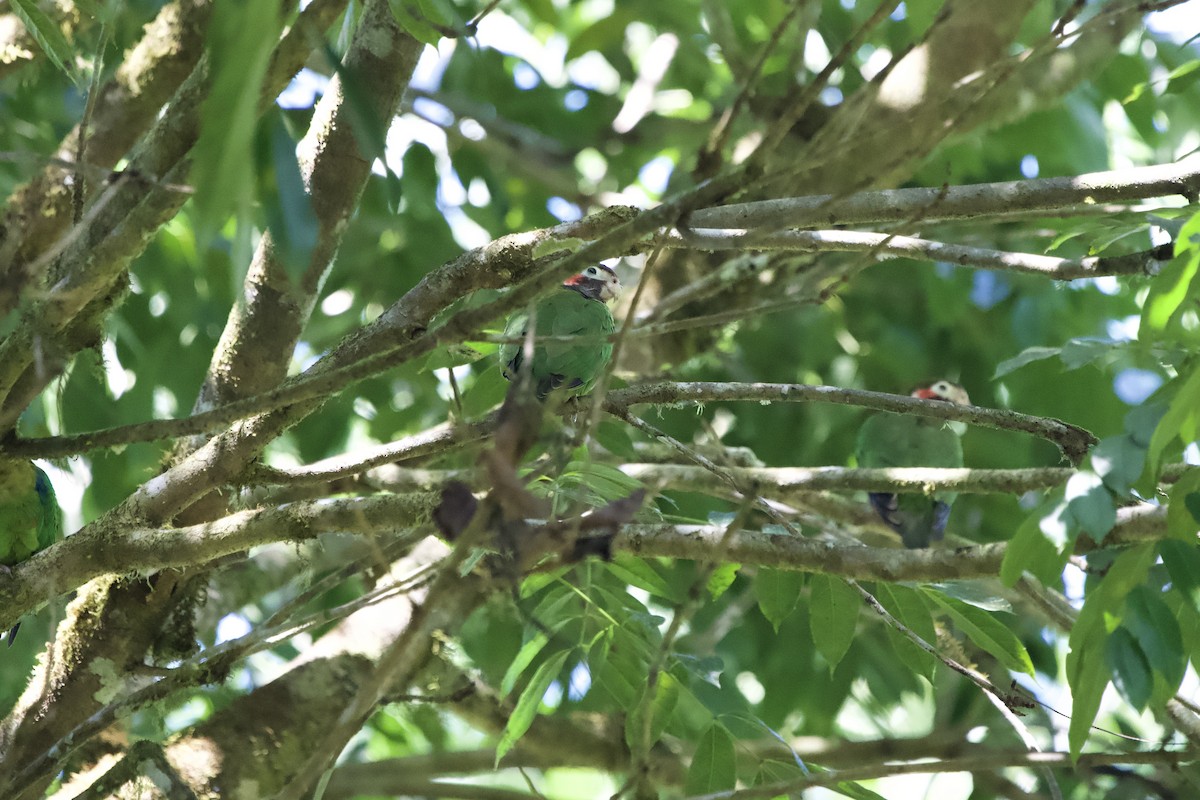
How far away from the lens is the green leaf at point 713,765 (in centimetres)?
228

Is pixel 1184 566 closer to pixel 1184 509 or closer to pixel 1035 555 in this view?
pixel 1184 509

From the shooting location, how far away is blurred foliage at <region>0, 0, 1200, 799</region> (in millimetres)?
2178

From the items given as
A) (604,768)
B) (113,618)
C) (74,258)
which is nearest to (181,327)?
(113,618)

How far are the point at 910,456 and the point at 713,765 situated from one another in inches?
108

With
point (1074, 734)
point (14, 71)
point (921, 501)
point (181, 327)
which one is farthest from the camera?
point (921, 501)

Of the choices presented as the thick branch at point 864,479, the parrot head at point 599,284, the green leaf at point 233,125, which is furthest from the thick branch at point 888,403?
the parrot head at point 599,284

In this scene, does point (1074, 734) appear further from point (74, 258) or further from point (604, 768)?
point (604, 768)

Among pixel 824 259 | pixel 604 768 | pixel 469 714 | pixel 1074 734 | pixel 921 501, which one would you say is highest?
pixel 824 259

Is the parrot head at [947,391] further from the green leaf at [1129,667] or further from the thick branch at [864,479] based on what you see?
the green leaf at [1129,667]

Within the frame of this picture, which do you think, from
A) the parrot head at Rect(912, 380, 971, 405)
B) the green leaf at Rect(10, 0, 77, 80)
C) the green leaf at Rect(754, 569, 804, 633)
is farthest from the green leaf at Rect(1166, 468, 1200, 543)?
the parrot head at Rect(912, 380, 971, 405)

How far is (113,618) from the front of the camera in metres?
2.75

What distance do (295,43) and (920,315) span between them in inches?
153

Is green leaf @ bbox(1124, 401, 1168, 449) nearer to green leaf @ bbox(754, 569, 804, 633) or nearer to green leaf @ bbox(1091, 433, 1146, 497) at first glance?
green leaf @ bbox(1091, 433, 1146, 497)

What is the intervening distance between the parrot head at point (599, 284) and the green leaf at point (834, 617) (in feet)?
6.11
